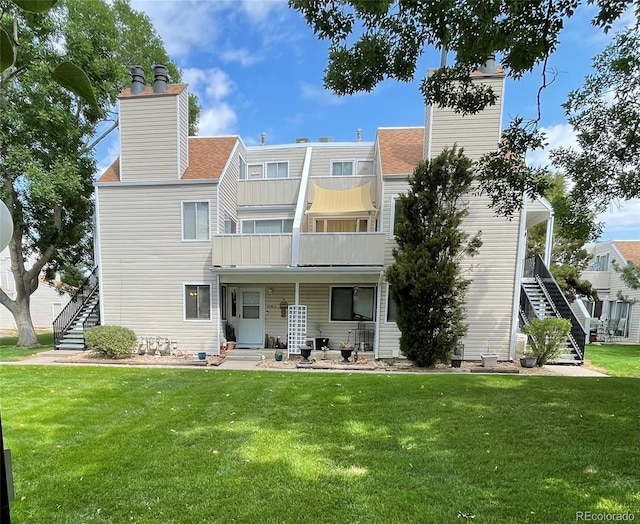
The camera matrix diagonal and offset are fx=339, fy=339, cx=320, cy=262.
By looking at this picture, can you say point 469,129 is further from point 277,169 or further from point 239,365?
point 239,365

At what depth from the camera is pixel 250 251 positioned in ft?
35.0

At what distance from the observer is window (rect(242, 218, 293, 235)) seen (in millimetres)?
12492

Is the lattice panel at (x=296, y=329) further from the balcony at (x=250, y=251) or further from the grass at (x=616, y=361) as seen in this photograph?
the grass at (x=616, y=361)

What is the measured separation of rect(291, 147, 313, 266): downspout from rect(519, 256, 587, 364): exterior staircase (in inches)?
304

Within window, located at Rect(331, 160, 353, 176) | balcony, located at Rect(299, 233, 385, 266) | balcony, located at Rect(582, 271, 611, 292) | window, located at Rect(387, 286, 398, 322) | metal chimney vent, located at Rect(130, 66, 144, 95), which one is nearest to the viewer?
balcony, located at Rect(299, 233, 385, 266)

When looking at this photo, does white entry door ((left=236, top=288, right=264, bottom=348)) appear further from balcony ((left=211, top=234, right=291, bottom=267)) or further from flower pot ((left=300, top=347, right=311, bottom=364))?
flower pot ((left=300, top=347, right=311, bottom=364))

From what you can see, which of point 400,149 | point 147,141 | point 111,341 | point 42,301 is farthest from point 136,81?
point 42,301

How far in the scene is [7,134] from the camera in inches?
429

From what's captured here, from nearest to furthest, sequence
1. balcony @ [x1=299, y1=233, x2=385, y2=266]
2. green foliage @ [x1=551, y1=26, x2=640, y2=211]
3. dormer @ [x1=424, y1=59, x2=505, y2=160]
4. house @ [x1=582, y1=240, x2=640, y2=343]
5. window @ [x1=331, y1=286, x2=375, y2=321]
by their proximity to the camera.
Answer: green foliage @ [x1=551, y1=26, x2=640, y2=211] < dormer @ [x1=424, y1=59, x2=505, y2=160] < balcony @ [x1=299, y1=233, x2=385, y2=266] < window @ [x1=331, y1=286, x2=375, y2=321] < house @ [x1=582, y1=240, x2=640, y2=343]

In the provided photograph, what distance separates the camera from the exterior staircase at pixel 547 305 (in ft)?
33.7

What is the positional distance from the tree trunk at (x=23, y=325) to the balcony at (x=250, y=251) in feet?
29.1

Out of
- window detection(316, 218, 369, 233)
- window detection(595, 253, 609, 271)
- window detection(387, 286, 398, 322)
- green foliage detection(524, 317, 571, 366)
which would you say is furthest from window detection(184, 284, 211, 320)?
window detection(595, 253, 609, 271)

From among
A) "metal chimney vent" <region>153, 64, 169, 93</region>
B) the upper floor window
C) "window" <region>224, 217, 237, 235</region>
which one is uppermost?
"metal chimney vent" <region>153, 64, 169, 93</region>

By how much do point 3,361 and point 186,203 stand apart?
22.6ft
